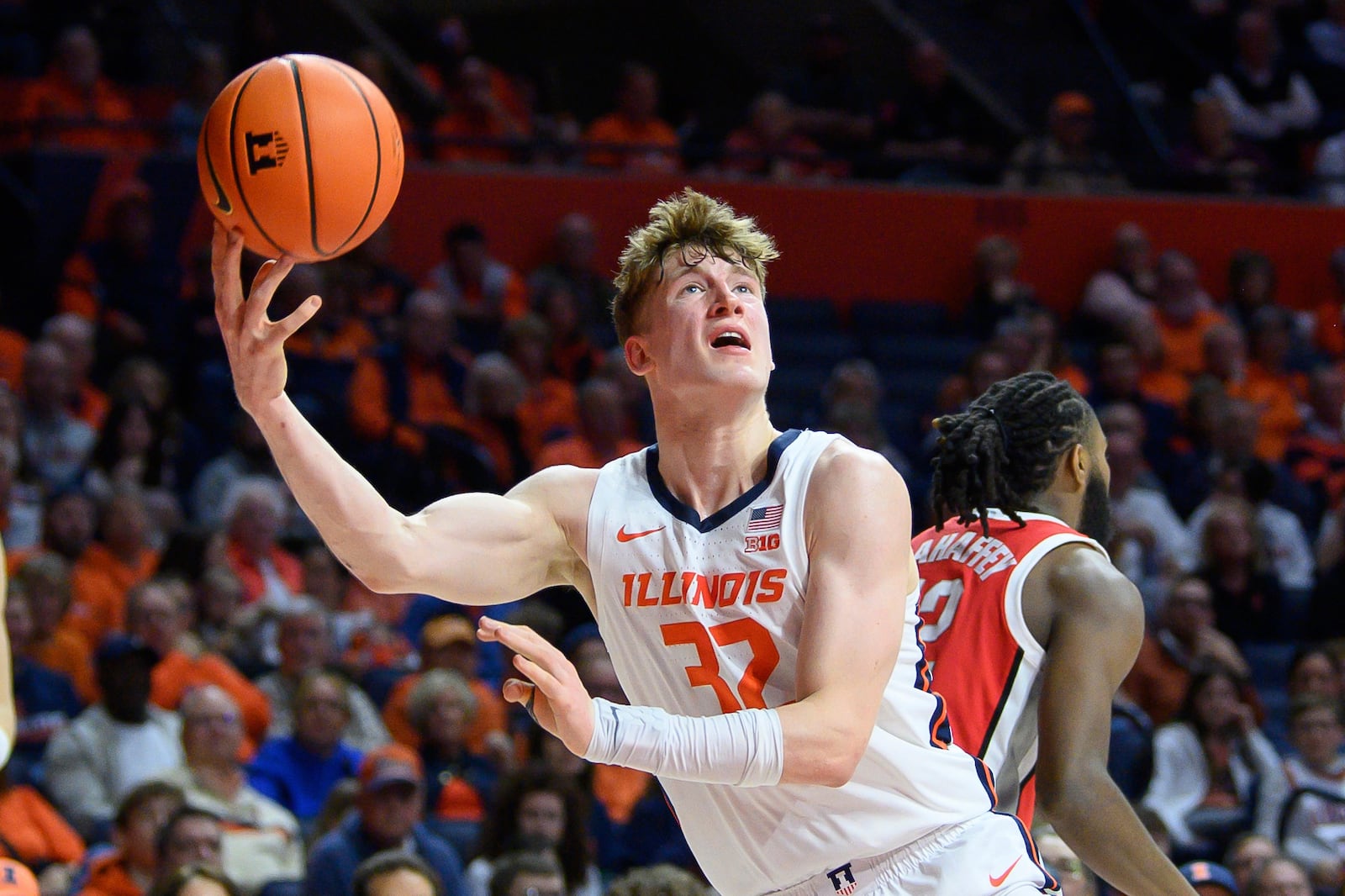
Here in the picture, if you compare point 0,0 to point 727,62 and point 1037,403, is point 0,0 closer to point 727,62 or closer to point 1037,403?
point 727,62

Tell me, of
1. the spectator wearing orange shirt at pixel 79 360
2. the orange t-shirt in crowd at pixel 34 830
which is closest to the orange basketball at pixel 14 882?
the orange t-shirt in crowd at pixel 34 830

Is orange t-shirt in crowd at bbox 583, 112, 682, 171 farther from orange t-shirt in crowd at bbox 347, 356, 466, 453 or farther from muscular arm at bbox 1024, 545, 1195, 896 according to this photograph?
muscular arm at bbox 1024, 545, 1195, 896

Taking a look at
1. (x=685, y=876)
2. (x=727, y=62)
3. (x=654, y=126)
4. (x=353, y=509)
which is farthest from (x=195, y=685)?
(x=727, y=62)

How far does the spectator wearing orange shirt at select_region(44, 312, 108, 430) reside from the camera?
29.1ft

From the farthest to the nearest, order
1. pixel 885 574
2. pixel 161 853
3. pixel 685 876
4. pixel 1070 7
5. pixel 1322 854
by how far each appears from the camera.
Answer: pixel 1070 7 < pixel 1322 854 < pixel 161 853 < pixel 685 876 < pixel 885 574

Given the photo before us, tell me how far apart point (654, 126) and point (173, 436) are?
15.4ft

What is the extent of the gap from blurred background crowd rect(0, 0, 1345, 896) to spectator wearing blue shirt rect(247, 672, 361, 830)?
2cm

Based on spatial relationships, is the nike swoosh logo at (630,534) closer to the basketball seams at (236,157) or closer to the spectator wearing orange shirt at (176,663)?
the basketball seams at (236,157)

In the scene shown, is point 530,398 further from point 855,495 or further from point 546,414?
point 855,495

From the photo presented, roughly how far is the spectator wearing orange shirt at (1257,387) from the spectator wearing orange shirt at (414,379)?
4604mm

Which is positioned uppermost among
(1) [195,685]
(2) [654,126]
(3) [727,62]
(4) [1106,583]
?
(3) [727,62]

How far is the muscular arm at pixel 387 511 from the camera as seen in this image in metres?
3.24

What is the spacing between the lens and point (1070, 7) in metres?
14.6

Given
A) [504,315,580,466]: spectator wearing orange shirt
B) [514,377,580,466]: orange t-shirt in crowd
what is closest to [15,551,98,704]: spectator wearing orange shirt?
[514,377,580,466]: orange t-shirt in crowd
